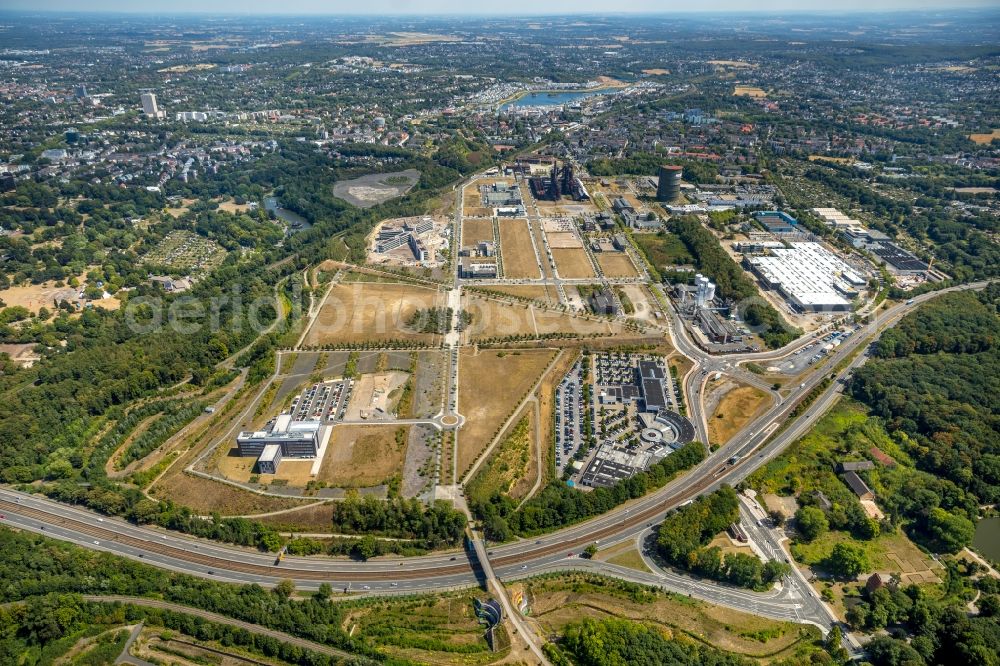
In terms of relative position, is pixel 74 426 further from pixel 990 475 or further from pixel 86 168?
pixel 86 168

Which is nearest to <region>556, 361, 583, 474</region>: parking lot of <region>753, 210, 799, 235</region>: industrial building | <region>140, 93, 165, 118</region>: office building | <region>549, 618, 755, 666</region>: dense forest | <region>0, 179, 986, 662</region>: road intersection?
<region>0, 179, 986, 662</region>: road intersection

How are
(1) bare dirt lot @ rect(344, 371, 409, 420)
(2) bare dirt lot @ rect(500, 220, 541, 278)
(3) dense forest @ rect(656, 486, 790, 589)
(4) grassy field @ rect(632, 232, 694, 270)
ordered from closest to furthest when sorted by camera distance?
(3) dense forest @ rect(656, 486, 790, 589)
(1) bare dirt lot @ rect(344, 371, 409, 420)
(2) bare dirt lot @ rect(500, 220, 541, 278)
(4) grassy field @ rect(632, 232, 694, 270)

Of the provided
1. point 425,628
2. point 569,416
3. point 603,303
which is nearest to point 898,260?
point 603,303

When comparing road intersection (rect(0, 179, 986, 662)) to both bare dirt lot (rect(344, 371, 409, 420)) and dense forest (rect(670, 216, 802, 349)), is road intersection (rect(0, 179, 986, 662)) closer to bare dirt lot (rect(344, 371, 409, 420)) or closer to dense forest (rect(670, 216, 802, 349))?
bare dirt lot (rect(344, 371, 409, 420))

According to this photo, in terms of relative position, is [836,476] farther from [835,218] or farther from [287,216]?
[287,216]

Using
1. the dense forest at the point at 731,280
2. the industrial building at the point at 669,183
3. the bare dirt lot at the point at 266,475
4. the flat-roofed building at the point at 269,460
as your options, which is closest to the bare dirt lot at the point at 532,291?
the dense forest at the point at 731,280
